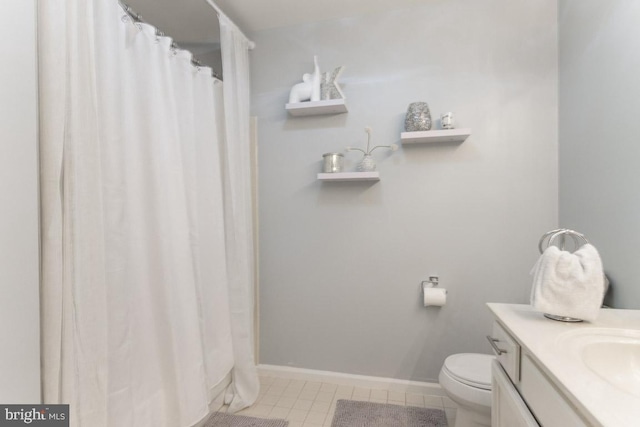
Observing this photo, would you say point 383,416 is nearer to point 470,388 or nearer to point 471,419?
point 471,419

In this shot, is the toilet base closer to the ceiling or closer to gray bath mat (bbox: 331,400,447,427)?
gray bath mat (bbox: 331,400,447,427)

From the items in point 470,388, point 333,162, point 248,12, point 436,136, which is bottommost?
point 470,388

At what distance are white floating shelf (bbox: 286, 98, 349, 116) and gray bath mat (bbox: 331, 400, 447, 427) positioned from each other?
1.83 m

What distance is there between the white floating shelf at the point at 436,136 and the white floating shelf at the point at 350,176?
28cm

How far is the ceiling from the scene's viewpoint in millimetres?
1936

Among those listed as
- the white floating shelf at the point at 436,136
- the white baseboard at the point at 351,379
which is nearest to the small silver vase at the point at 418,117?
the white floating shelf at the point at 436,136

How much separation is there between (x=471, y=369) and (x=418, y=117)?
1.38 m

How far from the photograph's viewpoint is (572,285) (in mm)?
997

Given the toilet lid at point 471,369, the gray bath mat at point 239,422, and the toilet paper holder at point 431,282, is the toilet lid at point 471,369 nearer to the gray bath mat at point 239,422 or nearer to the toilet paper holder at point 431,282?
the toilet paper holder at point 431,282

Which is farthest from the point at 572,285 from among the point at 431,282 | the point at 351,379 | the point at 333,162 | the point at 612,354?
the point at 351,379

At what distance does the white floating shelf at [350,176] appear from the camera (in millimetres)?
1951

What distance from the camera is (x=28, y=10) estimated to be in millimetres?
886

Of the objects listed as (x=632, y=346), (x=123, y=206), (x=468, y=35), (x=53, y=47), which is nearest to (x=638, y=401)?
(x=632, y=346)

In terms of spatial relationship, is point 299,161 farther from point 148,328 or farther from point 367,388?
point 367,388
